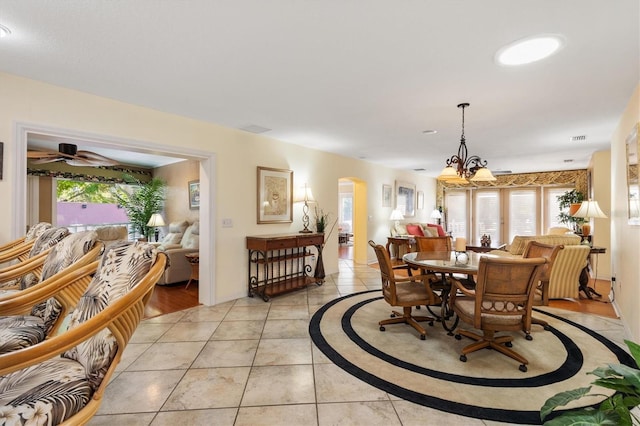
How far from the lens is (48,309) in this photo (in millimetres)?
1896

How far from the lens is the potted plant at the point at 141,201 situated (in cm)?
688

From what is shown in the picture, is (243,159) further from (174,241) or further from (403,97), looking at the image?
(174,241)

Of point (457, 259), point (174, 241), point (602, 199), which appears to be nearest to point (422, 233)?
point (602, 199)

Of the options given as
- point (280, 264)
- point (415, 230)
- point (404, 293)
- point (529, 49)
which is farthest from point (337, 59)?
point (415, 230)

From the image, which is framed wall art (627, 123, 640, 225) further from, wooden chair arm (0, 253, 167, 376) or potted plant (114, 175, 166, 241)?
potted plant (114, 175, 166, 241)

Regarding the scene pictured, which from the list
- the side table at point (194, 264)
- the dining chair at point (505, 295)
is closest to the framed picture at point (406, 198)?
the side table at point (194, 264)

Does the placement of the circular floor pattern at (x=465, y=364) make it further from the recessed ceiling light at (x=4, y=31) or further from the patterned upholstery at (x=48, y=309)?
the recessed ceiling light at (x=4, y=31)

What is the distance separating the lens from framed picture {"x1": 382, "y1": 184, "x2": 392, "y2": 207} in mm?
7457

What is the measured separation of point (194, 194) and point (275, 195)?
2.80 m

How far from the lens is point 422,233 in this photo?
299 inches

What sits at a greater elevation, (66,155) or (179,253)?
(66,155)

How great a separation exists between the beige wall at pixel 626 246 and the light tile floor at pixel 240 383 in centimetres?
30

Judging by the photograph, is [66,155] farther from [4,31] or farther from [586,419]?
[586,419]

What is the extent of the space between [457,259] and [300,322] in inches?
73.6
